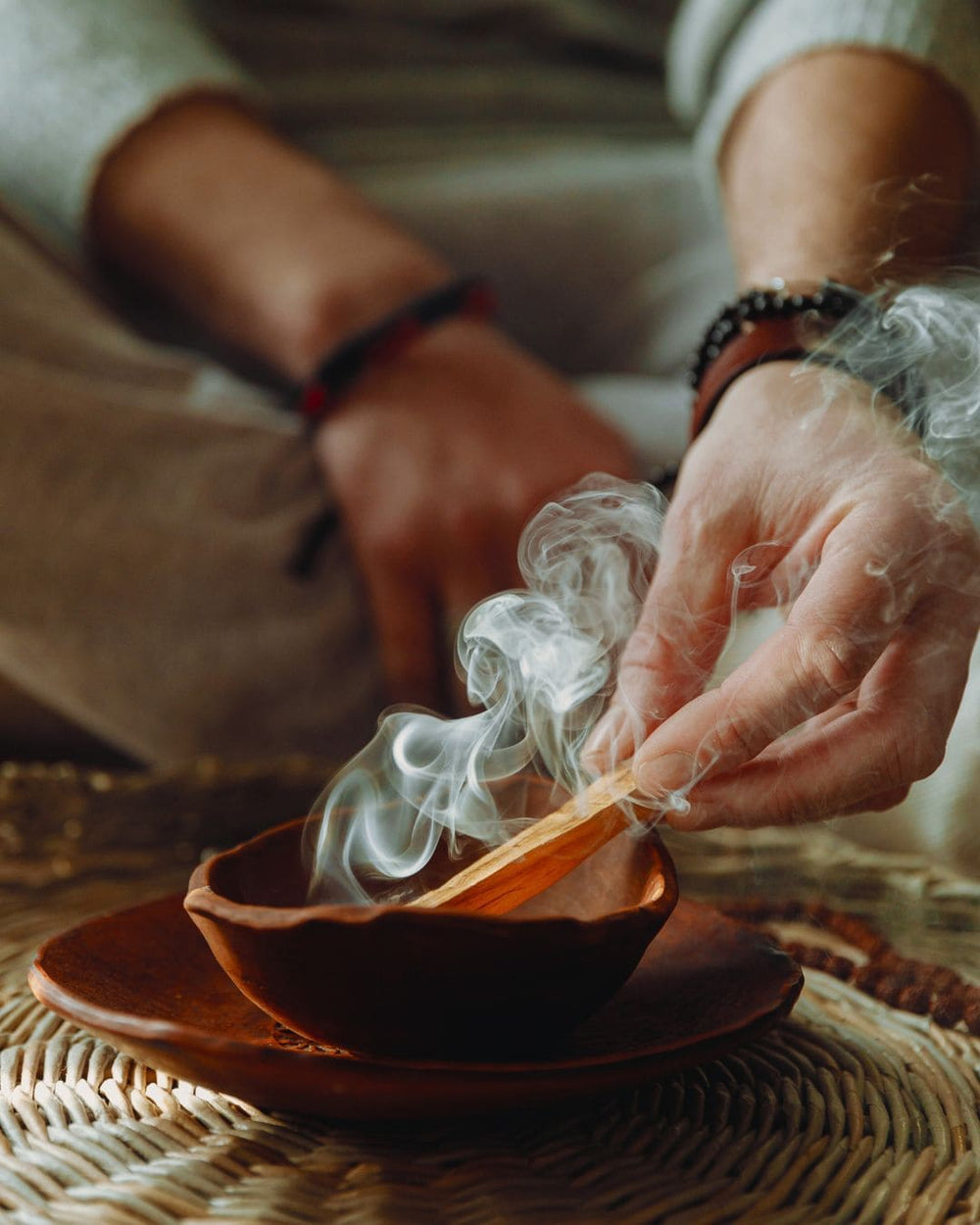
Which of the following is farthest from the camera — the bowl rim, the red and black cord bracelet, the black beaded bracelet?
the red and black cord bracelet

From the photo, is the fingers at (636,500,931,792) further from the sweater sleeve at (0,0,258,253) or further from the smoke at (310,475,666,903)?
the sweater sleeve at (0,0,258,253)

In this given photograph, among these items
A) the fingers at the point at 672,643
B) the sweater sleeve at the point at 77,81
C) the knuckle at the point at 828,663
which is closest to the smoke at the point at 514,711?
the fingers at the point at 672,643

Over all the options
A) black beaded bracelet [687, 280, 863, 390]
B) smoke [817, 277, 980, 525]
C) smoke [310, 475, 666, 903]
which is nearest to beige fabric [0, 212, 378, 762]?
smoke [310, 475, 666, 903]

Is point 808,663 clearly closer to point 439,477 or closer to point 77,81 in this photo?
point 439,477

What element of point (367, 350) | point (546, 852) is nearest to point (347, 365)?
point (367, 350)

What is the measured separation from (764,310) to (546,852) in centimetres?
34

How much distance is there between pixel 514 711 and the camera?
2.03ft

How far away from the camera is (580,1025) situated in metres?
0.47

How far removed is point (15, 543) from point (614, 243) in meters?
0.71

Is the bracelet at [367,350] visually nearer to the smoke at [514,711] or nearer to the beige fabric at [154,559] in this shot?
the beige fabric at [154,559]

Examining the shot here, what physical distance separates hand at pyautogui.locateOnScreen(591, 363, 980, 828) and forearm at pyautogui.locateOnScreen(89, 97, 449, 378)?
0.59 m

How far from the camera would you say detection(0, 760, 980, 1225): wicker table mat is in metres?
0.40

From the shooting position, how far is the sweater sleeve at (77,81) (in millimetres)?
1140

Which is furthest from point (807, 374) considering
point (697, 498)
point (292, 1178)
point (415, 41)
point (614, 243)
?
point (415, 41)
